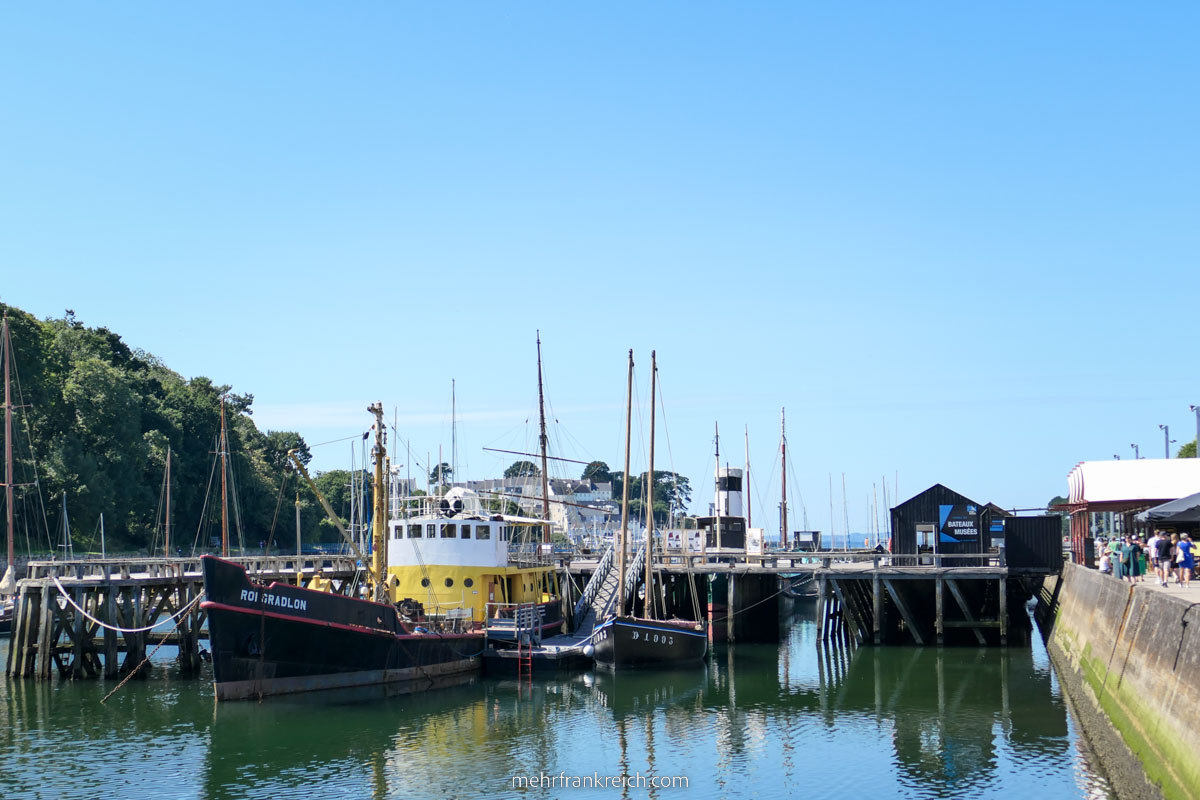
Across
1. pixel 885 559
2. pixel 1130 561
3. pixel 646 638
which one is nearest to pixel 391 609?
pixel 646 638

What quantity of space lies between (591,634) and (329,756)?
43.6 feet

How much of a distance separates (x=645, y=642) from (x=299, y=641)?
10880 mm

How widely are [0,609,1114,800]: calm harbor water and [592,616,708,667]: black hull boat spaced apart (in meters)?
0.67

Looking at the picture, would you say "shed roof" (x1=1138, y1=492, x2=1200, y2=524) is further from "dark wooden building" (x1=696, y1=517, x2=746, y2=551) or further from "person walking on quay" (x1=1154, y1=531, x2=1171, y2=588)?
"dark wooden building" (x1=696, y1=517, x2=746, y2=551)

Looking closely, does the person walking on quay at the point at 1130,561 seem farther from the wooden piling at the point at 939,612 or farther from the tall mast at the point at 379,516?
the tall mast at the point at 379,516

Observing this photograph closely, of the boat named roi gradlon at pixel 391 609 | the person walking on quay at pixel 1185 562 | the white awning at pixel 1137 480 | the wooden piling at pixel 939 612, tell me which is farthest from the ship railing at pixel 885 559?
the person walking on quay at pixel 1185 562

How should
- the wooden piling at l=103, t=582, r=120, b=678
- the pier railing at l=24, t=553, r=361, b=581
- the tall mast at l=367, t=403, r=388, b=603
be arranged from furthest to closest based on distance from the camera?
the pier railing at l=24, t=553, r=361, b=581
the wooden piling at l=103, t=582, r=120, b=678
the tall mast at l=367, t=403, r=388, b=603

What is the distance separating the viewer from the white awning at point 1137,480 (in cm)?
3806

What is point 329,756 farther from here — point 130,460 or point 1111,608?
point 130,460

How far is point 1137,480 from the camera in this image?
3912cm

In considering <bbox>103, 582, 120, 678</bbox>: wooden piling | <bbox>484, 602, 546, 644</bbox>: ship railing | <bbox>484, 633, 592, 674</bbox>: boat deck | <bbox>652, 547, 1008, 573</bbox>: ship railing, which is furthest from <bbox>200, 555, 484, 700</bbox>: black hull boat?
<bbox>652, 547, 1008, 573</bbox>: ship railing

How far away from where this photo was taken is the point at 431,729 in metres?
25.1

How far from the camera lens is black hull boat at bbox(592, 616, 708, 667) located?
3266 centimetres

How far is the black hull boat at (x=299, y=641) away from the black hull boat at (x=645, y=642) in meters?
5.43
